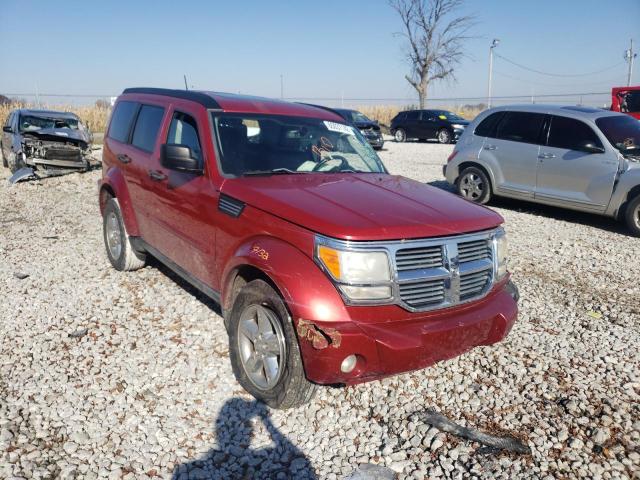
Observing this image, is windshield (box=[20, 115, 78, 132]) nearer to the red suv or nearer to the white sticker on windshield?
the red suv

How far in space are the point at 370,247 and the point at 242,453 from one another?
4.47ft

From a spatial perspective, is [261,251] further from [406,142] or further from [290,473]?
[406,142]

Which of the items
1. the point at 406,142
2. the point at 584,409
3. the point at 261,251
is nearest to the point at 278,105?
the point at 261,251

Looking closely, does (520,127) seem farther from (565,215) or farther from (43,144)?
(43,144)

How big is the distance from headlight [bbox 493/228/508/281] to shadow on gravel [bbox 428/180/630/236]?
560 centimetres

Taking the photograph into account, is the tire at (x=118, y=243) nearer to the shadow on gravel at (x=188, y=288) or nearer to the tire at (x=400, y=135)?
the shadow on gravel at (x=188, y=288)

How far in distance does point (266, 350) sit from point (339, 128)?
7.53 feet

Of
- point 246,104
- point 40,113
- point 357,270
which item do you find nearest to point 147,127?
point 246,104

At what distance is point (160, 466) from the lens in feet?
8.89

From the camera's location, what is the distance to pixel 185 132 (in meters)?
4.20

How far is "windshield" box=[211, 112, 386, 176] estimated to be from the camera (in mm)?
3814

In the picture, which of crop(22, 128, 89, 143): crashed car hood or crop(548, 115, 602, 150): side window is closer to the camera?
crop(548, 115, 602, 150): side window

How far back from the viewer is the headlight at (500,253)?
334 cm

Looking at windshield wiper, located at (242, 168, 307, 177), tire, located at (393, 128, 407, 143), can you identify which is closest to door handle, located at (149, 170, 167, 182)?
windshield wiper, located at (242, 168, 307, 177)
